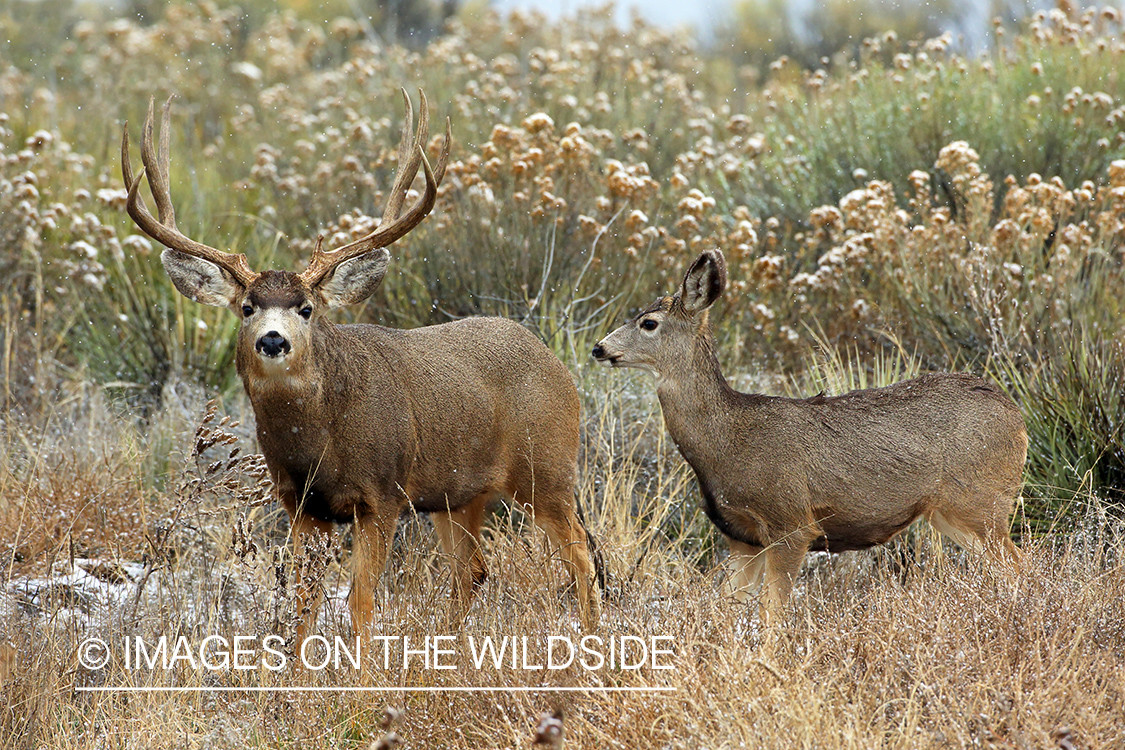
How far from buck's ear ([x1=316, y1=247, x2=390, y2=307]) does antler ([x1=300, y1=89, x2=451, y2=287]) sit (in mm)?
41

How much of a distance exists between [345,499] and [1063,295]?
4637mm

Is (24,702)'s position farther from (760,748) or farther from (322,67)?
(322,67)

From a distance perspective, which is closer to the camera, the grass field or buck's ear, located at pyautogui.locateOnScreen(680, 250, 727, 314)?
the grass field

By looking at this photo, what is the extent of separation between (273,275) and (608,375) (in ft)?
9.30

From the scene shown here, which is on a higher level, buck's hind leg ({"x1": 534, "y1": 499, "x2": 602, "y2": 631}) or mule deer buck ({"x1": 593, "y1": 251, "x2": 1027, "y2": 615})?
mule deer buck ({"x1": 593, "y1": 251, "x2": 1027, "y2": 615})

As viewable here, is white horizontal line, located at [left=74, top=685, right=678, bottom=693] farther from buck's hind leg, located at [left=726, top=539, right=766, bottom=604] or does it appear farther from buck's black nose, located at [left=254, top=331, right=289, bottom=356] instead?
buck's hind leg, located at [left=726, top=539, right=766, bottom=604]

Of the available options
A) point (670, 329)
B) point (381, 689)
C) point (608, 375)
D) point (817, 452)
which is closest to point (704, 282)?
point (670, 329)

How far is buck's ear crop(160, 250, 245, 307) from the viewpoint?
557 cm

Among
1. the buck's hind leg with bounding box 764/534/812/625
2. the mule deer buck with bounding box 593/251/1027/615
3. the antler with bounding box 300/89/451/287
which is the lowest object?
the buck's hind leg with bounding box 764/534/812/625

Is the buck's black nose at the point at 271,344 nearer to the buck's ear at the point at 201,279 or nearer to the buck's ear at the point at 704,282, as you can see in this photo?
the buck's ear at the point at 201,279

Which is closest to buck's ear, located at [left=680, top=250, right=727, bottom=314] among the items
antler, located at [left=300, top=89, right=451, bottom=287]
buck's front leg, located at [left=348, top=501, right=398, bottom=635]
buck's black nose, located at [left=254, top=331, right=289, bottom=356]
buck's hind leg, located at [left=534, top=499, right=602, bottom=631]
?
buck's hind leg, located at [left=534, top=499, right=602, bottom=631]

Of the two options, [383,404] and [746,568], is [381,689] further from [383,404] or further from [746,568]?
[746,568]

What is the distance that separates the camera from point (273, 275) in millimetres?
5418

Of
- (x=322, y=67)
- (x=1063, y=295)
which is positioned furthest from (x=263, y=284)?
(x=322, y=67)
